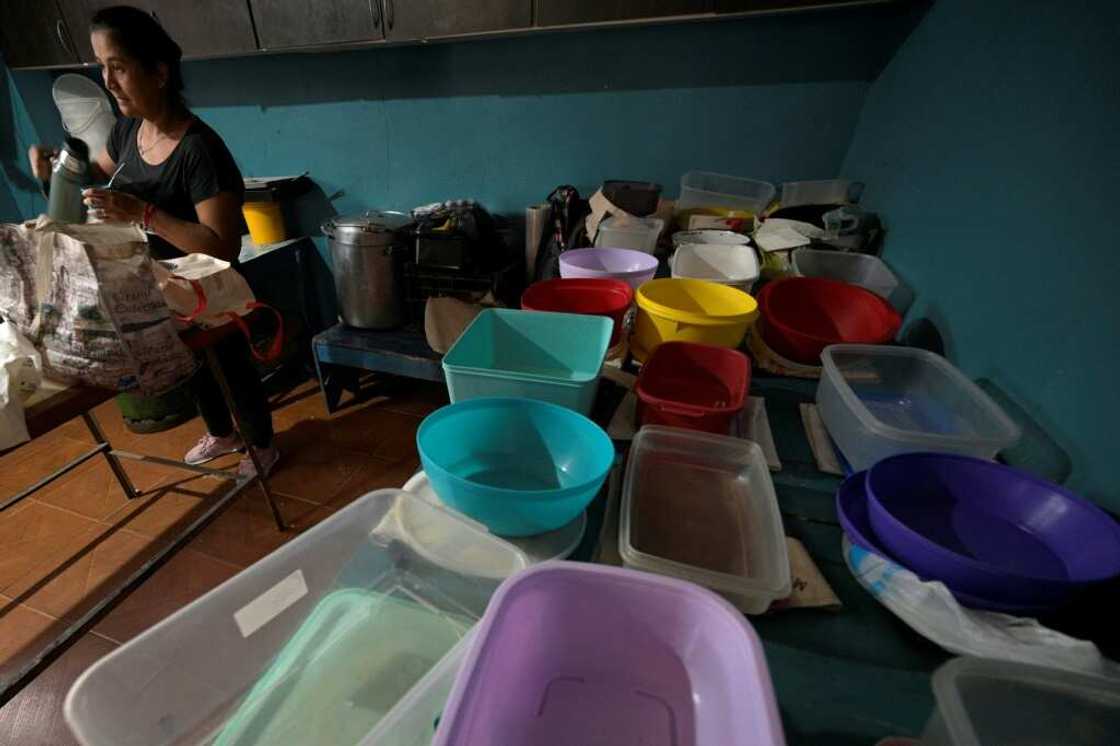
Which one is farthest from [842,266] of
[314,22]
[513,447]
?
[314,22]

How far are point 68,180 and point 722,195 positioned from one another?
1.98 meters

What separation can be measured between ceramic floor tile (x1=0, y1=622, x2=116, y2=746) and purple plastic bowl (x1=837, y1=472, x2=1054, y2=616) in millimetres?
1626

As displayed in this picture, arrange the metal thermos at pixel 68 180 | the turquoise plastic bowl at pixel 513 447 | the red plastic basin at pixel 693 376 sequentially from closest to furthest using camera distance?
1. the turquoise plastic bowl at pixel 513 447
2. the red plastic basin at pixel 693 376
3. the metal thermos at pixel 68 180

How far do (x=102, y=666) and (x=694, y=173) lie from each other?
2.17 meters

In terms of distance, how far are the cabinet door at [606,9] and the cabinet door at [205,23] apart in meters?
1.30

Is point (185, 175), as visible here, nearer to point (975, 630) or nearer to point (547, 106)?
point (547, 106)

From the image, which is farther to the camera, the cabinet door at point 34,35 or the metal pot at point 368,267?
the cabinet door at point 34,35

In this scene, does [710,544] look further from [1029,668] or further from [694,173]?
[694,173]

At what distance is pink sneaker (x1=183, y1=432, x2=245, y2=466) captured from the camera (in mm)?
1911

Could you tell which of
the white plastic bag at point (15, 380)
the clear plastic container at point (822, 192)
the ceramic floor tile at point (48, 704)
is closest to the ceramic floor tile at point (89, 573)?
the ceramic floor tile at point (48, 704)

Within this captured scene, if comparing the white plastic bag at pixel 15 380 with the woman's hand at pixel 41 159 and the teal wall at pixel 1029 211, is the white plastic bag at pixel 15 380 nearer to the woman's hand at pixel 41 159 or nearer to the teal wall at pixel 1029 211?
the woman's hand at pixel 41 159

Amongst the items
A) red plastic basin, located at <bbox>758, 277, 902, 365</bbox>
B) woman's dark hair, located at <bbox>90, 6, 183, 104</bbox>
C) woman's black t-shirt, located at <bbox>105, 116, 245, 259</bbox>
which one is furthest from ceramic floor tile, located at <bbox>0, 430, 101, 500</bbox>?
red plastic basin, located at <bbox>758, 277, 902, 365</bbox>

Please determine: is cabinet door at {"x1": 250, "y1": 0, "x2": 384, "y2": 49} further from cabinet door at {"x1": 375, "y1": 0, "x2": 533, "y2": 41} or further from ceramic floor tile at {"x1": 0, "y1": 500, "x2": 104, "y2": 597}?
ceramic floor tile at {"x1": 0, "y1": 500, "x2": 104, "y2": 597}

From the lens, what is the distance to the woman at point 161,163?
1.29 m
